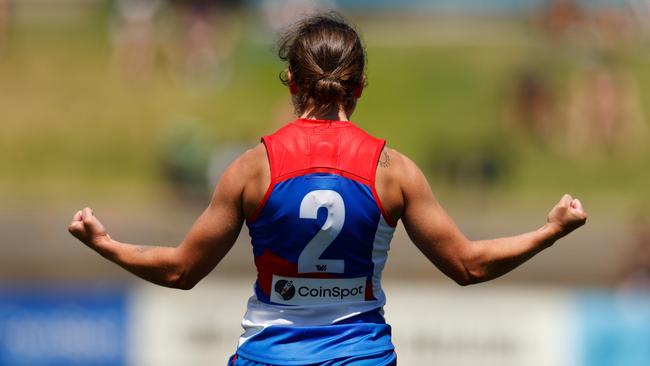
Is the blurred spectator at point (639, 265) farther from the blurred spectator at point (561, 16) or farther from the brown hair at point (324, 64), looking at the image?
the brown hair at point (324, 64)

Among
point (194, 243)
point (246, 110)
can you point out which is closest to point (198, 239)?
point (194, 243)

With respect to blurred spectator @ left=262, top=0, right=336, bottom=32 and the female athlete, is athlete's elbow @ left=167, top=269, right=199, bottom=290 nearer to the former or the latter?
the female athlete

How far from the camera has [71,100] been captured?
2259 centimetres

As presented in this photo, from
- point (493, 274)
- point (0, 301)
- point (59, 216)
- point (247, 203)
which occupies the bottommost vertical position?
point (493, 274)

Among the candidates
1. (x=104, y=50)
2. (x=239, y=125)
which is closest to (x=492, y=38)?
(x=239, y=125)

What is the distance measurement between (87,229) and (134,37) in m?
19.7

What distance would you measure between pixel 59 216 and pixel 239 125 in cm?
407

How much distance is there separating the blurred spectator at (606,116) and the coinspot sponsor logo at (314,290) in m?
18.6

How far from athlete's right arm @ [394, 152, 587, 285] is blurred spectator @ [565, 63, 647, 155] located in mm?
18294

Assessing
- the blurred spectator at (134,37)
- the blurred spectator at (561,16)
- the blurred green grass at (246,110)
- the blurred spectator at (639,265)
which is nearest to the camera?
the blurred spectator at (639,265)

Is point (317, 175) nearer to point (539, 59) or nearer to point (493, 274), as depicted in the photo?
point (493, 274)

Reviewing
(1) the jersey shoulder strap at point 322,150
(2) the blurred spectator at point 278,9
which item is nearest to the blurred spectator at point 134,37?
(2) the blurred spectator at point 278,9

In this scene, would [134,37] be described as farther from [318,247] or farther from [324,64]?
[318,247]

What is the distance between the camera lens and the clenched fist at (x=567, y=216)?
3396 millimetres
